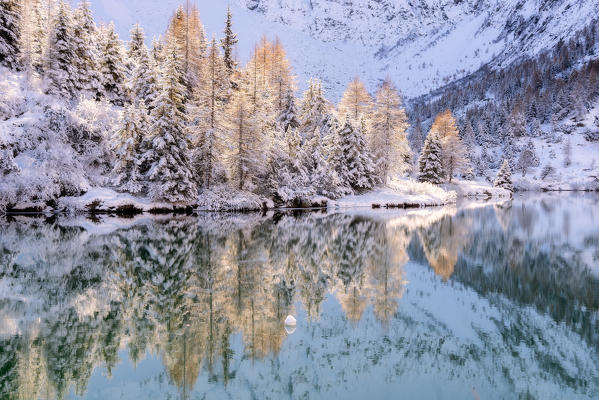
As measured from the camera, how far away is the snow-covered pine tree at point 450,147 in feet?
207

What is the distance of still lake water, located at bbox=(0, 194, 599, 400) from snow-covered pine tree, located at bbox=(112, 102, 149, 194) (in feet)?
55.9

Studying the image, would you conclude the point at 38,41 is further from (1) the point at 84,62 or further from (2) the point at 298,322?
(2) the point at 298,322

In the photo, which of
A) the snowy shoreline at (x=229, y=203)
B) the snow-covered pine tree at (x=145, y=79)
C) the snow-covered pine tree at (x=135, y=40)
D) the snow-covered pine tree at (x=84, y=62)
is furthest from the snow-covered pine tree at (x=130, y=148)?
the snow-covered pine tree at (x=135, y=40)

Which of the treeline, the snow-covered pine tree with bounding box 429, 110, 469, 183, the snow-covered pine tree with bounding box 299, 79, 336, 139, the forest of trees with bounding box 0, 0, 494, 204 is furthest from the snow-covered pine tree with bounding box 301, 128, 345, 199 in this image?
the treeline

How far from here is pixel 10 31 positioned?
3659cm

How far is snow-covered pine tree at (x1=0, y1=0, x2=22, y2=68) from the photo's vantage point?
36156mm

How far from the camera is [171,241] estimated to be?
17953mm

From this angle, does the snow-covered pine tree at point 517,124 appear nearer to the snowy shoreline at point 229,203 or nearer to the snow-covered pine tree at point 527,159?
the snow-covered pine tree at point 527,159

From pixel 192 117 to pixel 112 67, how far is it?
11606 millimetres

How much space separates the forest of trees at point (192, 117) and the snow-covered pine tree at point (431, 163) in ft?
40.2

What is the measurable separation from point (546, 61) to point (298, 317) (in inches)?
6966

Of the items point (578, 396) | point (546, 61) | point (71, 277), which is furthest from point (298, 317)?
point (546, 61)

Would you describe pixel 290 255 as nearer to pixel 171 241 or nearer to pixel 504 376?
pixel 171 241

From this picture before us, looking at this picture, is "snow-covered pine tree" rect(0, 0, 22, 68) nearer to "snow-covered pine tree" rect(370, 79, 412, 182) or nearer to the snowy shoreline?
the snowy shoreline
